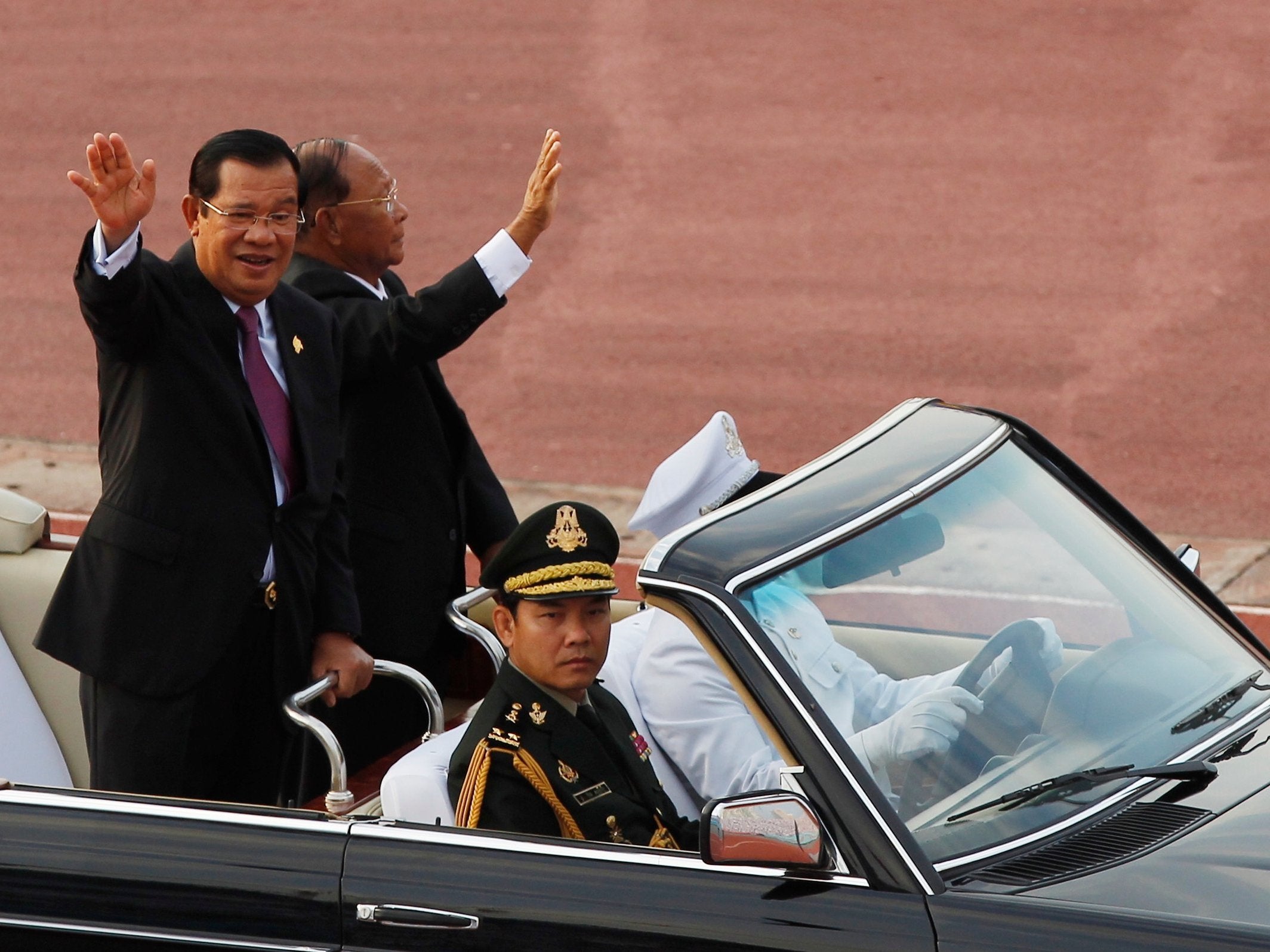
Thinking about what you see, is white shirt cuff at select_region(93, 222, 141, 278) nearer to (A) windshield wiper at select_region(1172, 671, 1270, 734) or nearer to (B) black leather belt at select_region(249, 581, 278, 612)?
(B) black leather belt at select_region(249, 581, 278, 612)

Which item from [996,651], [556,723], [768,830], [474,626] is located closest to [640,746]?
[556,723]

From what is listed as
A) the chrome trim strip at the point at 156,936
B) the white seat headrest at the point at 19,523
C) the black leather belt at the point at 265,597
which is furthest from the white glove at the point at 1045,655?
the white seat headrest at the point at 19,523

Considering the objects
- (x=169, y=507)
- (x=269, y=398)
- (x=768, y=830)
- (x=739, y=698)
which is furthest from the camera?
(x=269, y=398)

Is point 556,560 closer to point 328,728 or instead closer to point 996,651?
point 328,728

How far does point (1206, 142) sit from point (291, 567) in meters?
10.9

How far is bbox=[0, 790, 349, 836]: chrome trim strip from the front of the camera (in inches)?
101

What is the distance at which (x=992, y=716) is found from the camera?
269cm

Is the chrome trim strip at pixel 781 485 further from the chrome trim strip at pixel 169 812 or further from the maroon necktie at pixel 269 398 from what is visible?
the maroon necktie at pixel 269 398

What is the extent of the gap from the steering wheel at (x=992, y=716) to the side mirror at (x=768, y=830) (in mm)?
205

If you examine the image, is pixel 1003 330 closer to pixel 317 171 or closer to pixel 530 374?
pixel 530 374

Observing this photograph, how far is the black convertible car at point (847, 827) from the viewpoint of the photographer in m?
2.32

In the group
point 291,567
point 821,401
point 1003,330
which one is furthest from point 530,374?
point 291,567

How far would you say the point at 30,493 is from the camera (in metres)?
8.66

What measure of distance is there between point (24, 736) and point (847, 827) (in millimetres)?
2153
